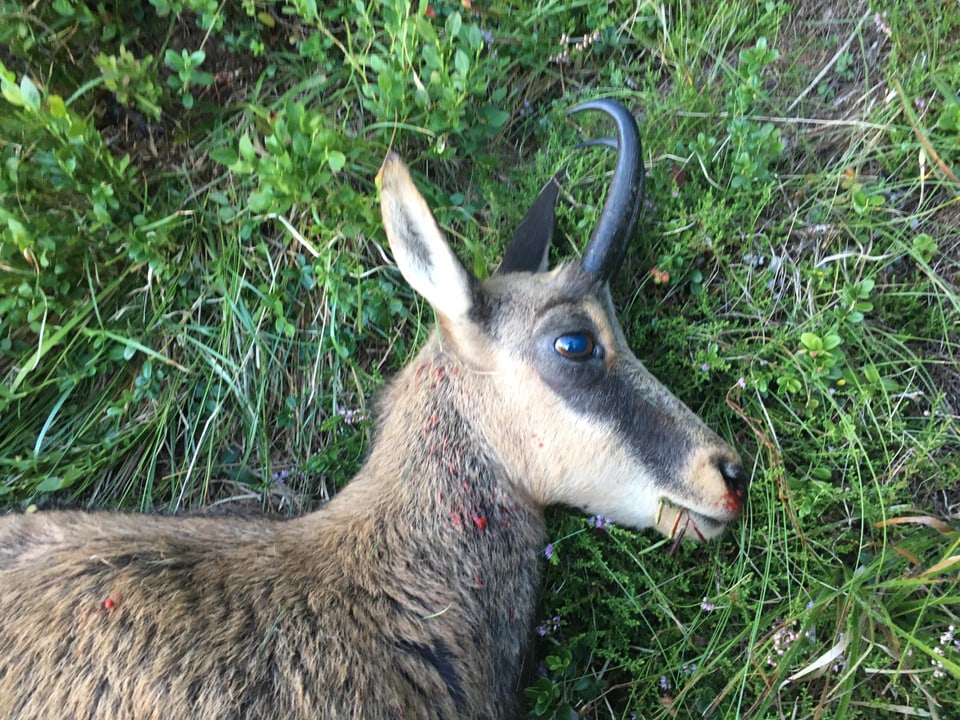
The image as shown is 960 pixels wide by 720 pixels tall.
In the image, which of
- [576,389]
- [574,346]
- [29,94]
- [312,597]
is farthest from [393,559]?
[29,94]

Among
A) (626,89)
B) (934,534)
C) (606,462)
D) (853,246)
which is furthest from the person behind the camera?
(626,89)

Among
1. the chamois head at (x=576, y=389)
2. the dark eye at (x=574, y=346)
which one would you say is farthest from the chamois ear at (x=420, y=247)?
the dark eye at (x=574, y=346)

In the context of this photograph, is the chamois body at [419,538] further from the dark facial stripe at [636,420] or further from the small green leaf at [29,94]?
the small green leaf at [29,94]

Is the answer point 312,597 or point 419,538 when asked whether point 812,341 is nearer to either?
point 419,538

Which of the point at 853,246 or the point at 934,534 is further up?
the point at 853,246

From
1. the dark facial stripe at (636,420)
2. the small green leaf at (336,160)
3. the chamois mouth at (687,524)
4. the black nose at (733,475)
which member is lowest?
the chamois mouth at (687,524)

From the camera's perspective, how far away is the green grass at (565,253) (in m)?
3.31

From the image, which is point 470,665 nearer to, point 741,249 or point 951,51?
point 741,249

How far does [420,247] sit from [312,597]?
1473mm

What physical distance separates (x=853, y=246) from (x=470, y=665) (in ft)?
9.57

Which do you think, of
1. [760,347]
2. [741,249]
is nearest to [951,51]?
[741,249]

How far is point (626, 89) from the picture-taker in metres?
4.13

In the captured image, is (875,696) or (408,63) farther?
(408,63)

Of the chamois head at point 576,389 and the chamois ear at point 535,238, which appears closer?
the chamois head at point 576,389
